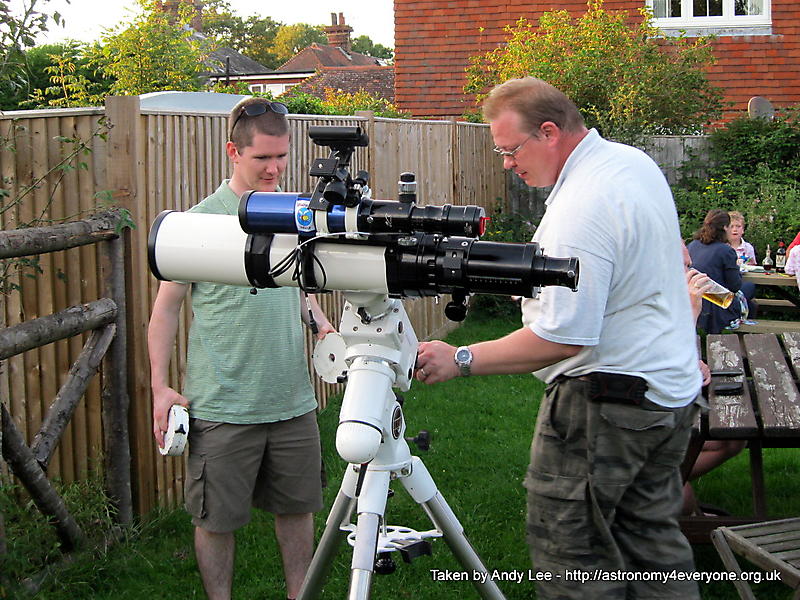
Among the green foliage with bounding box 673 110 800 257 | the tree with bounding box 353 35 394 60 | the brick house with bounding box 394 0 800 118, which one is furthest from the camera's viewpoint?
the tree with bounding box 353 35 394 60

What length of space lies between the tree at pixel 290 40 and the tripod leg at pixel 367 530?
259 ft

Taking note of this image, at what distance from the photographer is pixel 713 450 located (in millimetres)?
5258

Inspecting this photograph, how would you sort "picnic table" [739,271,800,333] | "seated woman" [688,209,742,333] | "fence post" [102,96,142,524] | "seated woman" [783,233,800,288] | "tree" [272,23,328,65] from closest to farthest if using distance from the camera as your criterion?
"fence post" [102,96,142,524], "seated woman" [688,209,742,333], "seated woman" [783,233,800,288], "picnic table" [739,271,800,333], "tree" [272,23,328,65]

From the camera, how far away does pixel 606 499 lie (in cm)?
300

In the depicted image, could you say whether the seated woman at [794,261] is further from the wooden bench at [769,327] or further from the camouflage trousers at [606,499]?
the camouflage trousers at [606,499]

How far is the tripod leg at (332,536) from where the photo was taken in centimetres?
293

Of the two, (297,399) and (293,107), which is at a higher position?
(293,107)

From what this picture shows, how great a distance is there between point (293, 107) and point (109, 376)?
5119 mm

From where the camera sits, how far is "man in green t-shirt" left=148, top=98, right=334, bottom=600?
3.59 metres

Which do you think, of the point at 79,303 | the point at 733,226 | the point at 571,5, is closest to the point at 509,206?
the point at 733,226

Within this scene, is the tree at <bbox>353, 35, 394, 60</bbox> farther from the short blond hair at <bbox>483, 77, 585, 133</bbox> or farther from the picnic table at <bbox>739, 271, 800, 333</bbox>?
the short blond hair at <bbox>483, 77, 585, 133</bbox>

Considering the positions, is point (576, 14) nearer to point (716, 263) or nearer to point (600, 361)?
point (716, 263)

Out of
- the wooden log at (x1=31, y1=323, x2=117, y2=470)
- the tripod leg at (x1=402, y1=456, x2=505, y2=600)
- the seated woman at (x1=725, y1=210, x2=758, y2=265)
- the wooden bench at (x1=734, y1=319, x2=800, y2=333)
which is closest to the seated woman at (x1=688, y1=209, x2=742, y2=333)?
the wooden bench at (x1=734, y1=319, x2=800, y2=333)

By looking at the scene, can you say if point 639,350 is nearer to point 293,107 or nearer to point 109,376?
point 109,376
